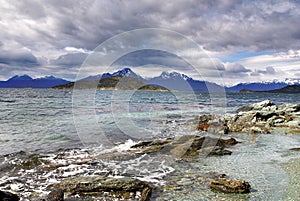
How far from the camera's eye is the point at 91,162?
523 inches

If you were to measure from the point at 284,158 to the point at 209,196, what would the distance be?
7088 millimetres

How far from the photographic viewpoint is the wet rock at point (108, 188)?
8.70 metres

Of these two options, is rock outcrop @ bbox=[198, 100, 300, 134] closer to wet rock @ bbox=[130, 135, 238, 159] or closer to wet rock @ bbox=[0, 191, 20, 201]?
wet rock @ bbox=[130, 135, 238, 159]

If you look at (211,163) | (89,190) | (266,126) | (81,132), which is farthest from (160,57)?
(89,190)

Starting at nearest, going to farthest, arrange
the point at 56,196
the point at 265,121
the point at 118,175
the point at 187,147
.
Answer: the point at 56,196, the point at 118,175, the point at 187,147, the point at 265,121

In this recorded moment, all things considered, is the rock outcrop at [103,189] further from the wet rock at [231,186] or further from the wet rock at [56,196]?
the wet rock at [231,186]

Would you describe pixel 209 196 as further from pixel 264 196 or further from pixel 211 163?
pixel 211 163

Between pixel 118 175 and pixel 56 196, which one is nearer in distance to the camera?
pixel 56 196

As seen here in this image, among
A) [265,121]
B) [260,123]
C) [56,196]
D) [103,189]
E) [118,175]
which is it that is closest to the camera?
[56,196]

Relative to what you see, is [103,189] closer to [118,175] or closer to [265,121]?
[118,175]

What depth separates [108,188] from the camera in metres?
8.99

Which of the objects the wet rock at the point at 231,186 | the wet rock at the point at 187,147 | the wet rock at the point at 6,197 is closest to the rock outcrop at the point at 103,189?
the wet rock at the point at 6,197

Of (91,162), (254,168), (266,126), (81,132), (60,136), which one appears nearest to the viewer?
(254,168)

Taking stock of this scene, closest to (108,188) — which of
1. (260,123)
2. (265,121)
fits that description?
(260,123)
